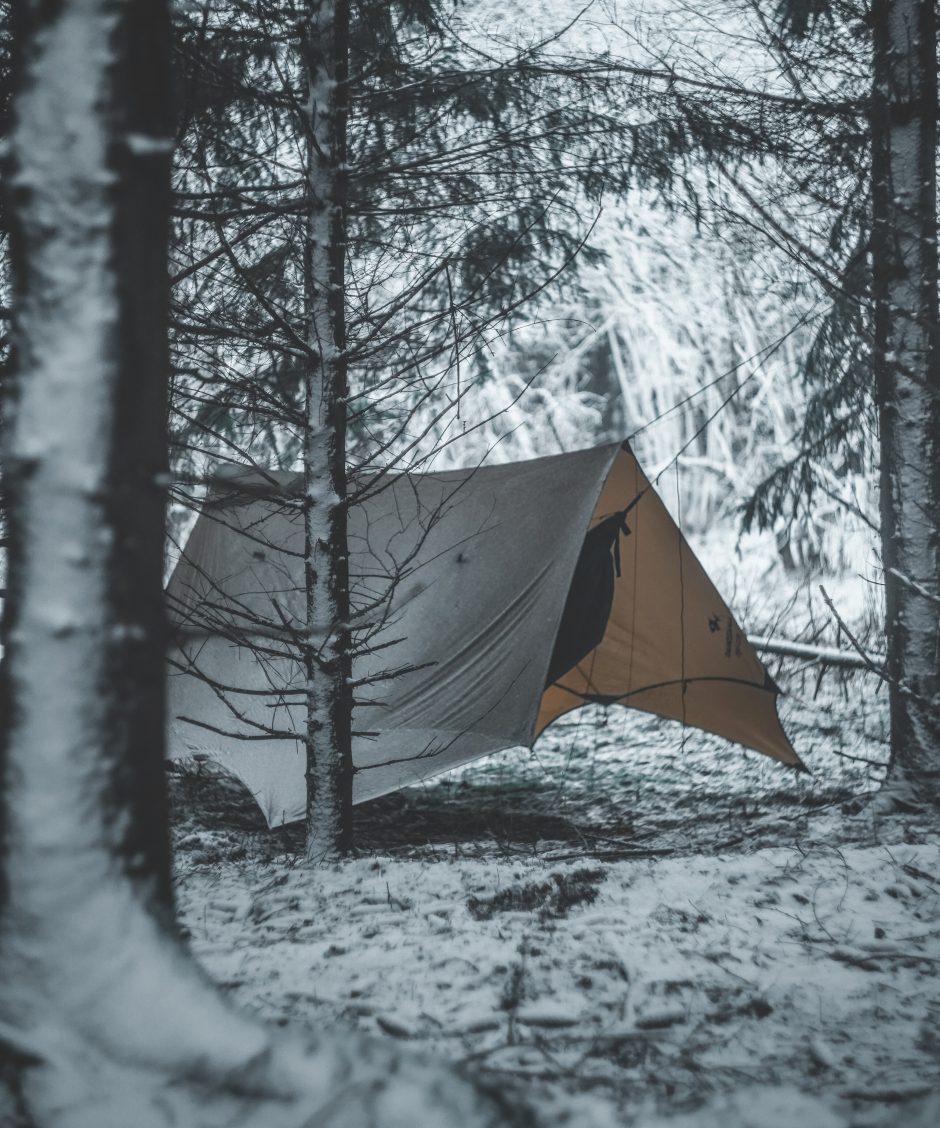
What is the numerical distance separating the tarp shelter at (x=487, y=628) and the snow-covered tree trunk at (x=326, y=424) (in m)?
0.69

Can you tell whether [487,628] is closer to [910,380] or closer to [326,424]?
[326,424]

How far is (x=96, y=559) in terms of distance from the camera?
53.8 inches

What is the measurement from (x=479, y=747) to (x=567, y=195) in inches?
133

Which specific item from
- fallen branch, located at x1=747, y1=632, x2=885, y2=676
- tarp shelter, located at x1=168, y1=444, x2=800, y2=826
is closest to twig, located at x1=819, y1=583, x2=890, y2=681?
tarp shelter, located at x1=168, y1=444, x2=800, y2=826

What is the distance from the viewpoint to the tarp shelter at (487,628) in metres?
4.78

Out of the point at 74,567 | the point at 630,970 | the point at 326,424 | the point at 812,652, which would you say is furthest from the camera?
the point at 812,652

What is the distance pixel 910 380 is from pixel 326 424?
282 centimetres

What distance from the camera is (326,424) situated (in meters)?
3.70

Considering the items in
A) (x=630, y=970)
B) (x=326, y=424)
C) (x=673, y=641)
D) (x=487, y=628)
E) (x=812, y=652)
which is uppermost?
(x=326, y=424)

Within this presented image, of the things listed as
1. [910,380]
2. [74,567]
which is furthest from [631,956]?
[910,380]

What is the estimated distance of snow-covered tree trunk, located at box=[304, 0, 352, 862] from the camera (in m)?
3.66

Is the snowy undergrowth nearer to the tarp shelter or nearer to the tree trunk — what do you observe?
the tree trunk

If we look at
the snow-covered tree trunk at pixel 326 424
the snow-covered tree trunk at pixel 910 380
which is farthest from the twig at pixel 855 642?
the snow-covered tree trunk at pixel 326 424

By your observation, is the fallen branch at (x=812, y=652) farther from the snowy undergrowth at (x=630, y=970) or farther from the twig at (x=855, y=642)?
the snowy undergrowth at (x=630, y=970)
